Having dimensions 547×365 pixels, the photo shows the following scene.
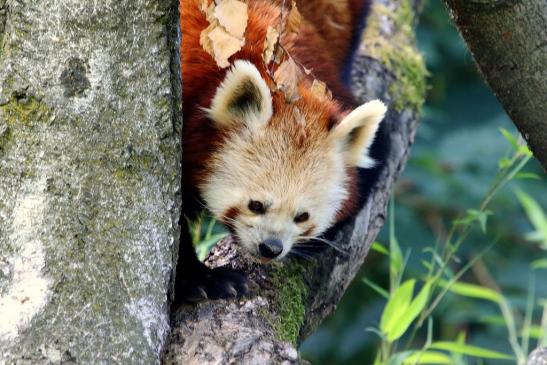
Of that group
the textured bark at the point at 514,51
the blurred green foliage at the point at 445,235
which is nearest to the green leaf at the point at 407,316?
the textured bark at the point at 514,51

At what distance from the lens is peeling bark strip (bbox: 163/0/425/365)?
2.08m

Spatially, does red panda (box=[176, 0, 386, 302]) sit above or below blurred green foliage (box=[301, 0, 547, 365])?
above

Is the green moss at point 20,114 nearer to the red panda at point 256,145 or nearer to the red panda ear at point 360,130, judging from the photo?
the red panda at point 256,145

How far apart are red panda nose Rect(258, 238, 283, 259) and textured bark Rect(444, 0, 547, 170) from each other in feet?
2.57

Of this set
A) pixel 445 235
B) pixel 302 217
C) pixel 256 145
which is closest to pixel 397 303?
pixel 302 217

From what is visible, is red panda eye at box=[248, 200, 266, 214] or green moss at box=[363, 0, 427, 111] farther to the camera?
green moss at box=[363, 0, 427, 111]

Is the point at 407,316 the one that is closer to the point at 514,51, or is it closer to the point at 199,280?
the point at 199,280

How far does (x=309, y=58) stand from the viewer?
3.00 meters

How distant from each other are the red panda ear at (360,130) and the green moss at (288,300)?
0.40m

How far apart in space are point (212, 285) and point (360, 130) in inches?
28.3

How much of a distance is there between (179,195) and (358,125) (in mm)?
777

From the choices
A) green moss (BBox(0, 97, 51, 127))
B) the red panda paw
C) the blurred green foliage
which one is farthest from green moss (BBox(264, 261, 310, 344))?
the blurred green foliage

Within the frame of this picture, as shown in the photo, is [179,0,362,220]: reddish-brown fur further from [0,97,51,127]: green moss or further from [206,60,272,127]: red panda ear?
[0,97,51,127]: green moss

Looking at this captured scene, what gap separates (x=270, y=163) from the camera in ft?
8.85
